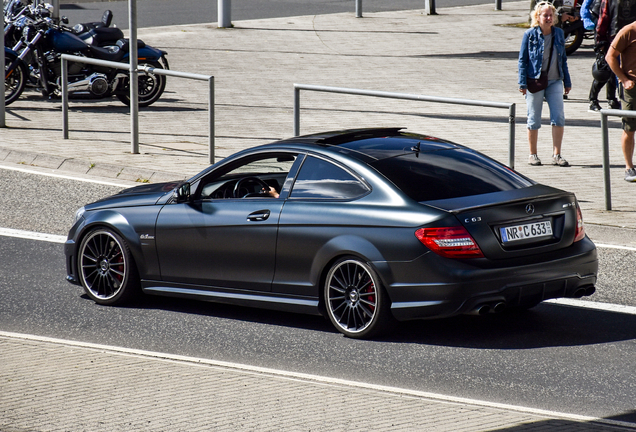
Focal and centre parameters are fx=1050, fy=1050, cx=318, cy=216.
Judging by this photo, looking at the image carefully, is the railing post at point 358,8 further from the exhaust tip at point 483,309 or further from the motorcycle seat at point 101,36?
the exhaust tip at point 483,309

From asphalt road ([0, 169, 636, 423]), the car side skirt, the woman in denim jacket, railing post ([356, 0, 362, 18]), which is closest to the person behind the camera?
asphalt road ([0, 169, 636, 423])

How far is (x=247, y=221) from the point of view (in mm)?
7094

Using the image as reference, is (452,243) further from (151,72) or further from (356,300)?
(151,72)

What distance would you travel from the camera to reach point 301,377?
578 cm

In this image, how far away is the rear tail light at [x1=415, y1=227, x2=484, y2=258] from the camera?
6301mm

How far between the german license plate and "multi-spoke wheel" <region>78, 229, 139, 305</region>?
2815mm

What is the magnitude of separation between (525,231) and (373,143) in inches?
51.4

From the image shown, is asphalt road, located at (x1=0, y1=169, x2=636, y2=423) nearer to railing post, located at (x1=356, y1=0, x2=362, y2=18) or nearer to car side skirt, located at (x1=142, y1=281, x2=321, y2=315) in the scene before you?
car side skirt, located at (x1=142, y1=281, x2=321, y2=315)

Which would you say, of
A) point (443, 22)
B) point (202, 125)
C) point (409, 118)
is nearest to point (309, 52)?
point (443, 22)

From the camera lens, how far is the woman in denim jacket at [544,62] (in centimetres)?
1191

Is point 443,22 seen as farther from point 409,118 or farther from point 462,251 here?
point 462,251

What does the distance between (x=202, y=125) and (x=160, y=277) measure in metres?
8.36

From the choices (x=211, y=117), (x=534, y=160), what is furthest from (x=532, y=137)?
(x=211, y=117)

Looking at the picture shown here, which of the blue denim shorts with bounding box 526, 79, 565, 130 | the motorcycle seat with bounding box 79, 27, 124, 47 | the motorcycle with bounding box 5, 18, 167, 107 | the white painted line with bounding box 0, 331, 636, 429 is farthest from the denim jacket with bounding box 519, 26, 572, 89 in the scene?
the motorcycle seat with bounding box 79, 27, 124, 47
